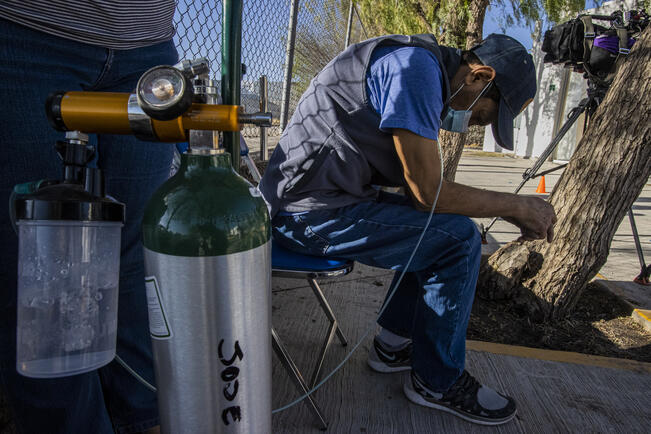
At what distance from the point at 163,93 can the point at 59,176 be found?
50 centimetres

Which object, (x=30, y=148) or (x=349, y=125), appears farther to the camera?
(x=349, y=125)

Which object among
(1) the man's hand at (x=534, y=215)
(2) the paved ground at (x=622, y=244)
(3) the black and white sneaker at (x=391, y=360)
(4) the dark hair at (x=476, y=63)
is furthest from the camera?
(2) the paved ground at (x=622, y=244)

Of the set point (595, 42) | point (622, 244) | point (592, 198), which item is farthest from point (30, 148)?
point (622, 244)

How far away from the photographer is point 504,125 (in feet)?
5.87

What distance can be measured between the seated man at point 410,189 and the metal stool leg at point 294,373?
382mm

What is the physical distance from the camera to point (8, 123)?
0.90 metres

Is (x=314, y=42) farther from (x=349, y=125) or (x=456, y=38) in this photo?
(x=349, y=125)

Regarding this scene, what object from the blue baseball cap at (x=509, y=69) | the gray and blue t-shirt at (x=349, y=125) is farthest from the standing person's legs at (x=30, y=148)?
the blue baseball cap at (x=509, y=69)

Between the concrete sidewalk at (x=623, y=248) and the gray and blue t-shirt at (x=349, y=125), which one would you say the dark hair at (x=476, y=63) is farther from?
the concrete sidewalk at (x=623, y=248)

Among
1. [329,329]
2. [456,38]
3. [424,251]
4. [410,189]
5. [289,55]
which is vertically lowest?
[329,329]

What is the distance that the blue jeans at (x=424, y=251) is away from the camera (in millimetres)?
1515

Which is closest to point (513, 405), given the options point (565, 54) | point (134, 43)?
point (134, 43)

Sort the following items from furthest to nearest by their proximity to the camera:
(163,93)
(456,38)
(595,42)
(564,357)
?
(456,38) < (595,42) < (564,357) < (163,93)

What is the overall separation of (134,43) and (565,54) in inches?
116
